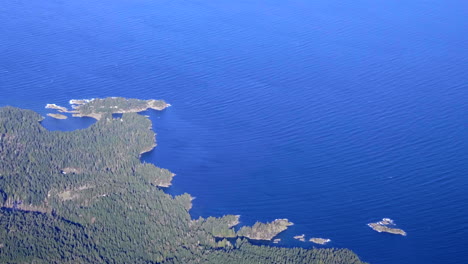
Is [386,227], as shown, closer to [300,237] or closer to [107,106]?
[300,237]

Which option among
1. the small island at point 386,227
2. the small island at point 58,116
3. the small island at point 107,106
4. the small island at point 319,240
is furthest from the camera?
the small island at point 107,106

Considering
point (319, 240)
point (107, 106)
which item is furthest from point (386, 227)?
point (107, 106)

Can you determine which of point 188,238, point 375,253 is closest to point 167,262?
point 188,238

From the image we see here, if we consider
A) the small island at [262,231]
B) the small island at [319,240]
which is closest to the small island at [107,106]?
the small island at [262,231]

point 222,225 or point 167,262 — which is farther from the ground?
point 222,225

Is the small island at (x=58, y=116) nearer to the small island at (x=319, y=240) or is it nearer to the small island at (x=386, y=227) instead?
the small island at (x=319, y=240)

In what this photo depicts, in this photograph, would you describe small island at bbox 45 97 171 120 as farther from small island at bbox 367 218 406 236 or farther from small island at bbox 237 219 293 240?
small island at bbox 367 218 406 236

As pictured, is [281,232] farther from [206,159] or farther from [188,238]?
[206,159]
